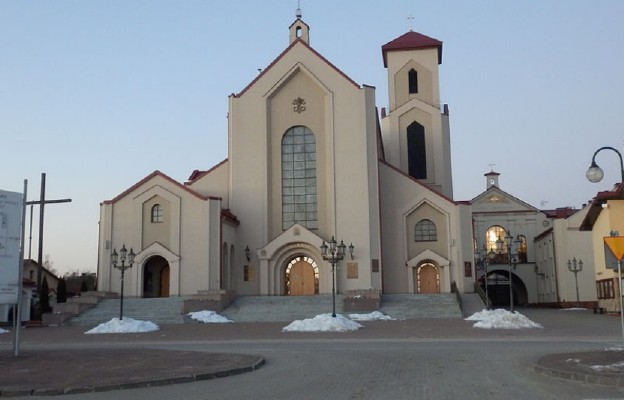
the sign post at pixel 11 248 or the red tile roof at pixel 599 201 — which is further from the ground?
the red tile roof at pixel 599 201

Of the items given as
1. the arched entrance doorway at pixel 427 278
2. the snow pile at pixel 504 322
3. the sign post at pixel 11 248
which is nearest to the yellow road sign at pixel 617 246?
the snow pile at pixel 504 322

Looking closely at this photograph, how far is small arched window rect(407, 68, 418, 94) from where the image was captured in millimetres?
52500

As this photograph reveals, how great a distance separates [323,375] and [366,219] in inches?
1163

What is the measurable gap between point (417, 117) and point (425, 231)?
11.1 m

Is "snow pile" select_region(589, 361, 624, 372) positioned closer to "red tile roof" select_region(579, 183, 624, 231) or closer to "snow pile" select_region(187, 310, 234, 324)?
"red tile roof" select_region(579, 183, 624, 231)

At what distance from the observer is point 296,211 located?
4391 cm

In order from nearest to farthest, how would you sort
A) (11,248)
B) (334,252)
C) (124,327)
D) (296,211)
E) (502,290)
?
1. (11,248)
2. (124,327)
3. (334,252)
4. (296,211)
5. (502,290)

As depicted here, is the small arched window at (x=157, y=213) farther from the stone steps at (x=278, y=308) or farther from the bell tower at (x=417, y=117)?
the bell tower at (x=417, y=117)

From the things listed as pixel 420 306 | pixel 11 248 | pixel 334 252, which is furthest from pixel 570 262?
pixel 11 248

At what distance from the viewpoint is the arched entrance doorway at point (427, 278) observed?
44.2 meters

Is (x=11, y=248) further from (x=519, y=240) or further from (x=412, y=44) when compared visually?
(x=519, y=240)

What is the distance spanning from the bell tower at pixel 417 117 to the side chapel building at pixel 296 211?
6.97 metres

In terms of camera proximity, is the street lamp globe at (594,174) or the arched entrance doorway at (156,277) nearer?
the street lamp globe at (594,174)

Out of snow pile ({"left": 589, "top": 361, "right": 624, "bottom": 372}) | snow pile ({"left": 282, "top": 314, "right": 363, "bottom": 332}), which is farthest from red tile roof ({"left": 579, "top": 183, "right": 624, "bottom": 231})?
snow pile ({"left": 589, "top": 361, "right": 624, "bottom": 372})
